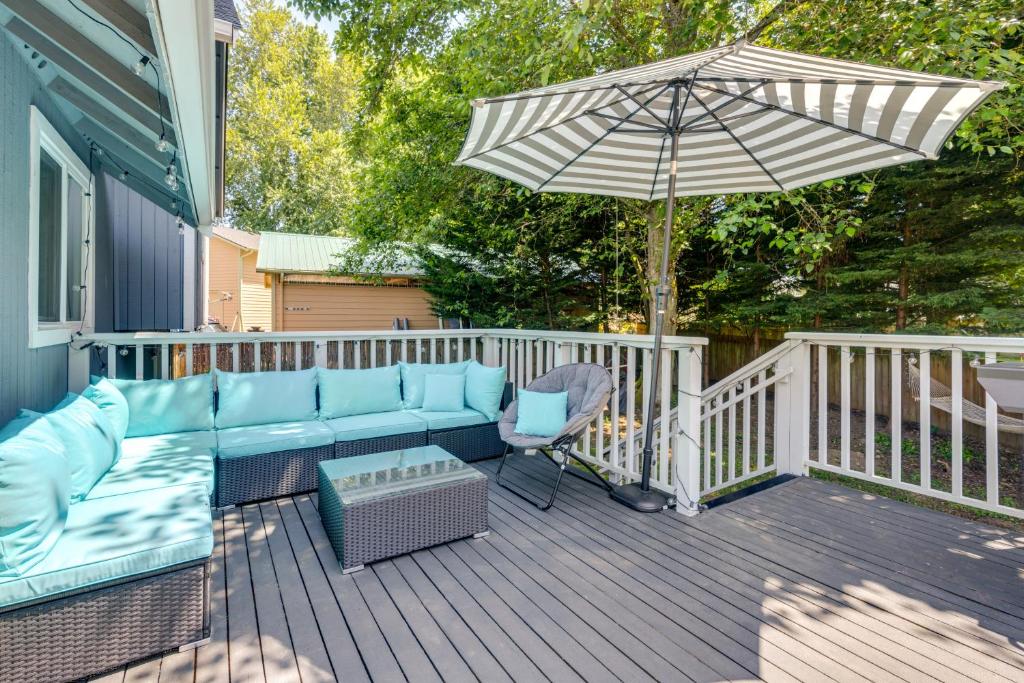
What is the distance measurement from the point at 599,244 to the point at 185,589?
7945 mm

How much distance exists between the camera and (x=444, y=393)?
14.3ft

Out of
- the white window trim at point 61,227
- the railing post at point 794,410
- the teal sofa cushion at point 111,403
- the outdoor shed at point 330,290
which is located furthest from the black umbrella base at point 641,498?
the outdoor shed at point 330,290

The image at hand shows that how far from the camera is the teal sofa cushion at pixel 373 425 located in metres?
3.71

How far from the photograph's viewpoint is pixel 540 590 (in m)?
2.33

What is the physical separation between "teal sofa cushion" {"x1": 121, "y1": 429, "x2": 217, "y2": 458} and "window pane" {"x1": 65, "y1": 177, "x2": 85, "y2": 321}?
4.63ft

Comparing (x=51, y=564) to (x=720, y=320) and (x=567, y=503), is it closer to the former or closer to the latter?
(x=567, y=503)

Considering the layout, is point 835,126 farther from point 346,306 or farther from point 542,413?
point 346,306

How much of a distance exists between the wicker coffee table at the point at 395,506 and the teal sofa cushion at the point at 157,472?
2.13ft

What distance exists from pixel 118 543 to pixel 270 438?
1.54 metres

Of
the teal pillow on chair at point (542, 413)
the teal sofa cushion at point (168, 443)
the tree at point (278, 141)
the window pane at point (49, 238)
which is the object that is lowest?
the teal sofa cushion at point (168, 443)

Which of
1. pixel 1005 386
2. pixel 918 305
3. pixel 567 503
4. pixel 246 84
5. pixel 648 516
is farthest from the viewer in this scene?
pixel 246 84

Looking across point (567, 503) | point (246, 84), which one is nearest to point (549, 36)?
point (567, 503)

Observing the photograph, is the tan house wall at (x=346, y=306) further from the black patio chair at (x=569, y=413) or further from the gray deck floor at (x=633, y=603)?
the gray deck floor at (x=633, y=603)

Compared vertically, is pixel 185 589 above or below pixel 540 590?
above
